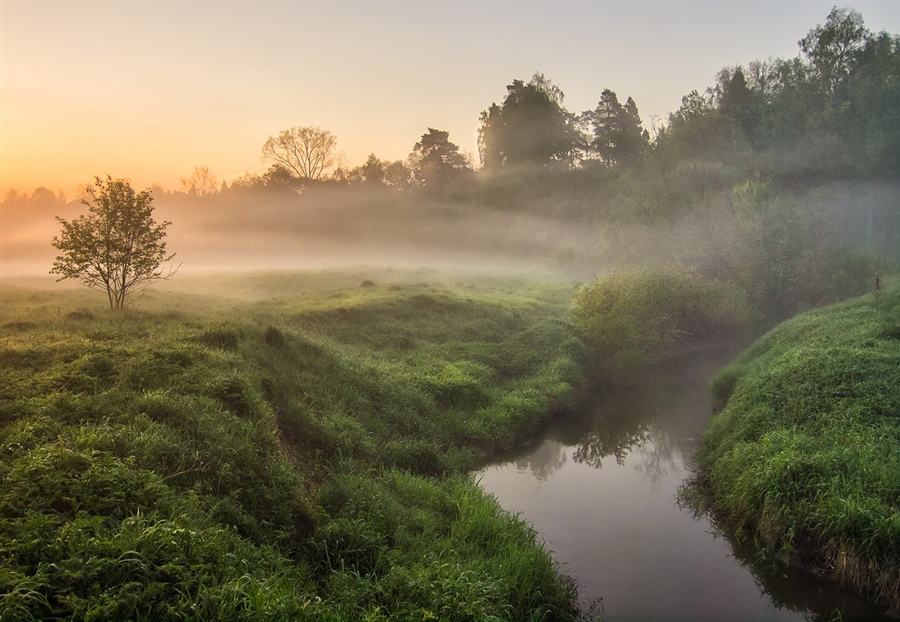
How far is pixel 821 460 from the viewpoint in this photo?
11117 millimetres

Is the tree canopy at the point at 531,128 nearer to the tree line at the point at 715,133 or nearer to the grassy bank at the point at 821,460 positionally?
the tree line at the point at 715,133

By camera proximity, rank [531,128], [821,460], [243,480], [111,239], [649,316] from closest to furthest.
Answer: [243,480]
[821,460]
[111,239]
[649,316]
[531,128]

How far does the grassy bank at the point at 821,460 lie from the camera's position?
30.9 ft

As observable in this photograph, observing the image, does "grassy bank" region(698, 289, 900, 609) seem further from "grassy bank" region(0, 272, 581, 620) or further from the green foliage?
the green foliage

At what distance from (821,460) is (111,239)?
2043cm

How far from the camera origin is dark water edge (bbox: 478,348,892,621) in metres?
9.60

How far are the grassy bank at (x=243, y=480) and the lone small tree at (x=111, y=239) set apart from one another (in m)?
2.16

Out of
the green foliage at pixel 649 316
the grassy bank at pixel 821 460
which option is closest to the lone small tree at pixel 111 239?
the grassy bank at pixel 821 460

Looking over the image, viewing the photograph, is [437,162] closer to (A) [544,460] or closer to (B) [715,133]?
(B) [715,133]

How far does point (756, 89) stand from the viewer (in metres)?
66.0

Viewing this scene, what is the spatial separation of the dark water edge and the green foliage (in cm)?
412

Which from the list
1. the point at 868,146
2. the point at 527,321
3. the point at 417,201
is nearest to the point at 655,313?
the point at 527,321

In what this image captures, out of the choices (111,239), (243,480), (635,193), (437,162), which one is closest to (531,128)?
(437,162)

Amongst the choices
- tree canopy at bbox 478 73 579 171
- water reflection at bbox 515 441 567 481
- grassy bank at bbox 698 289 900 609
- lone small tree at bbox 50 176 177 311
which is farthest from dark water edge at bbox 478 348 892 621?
tree canopy at bbox 478 73 579 171
